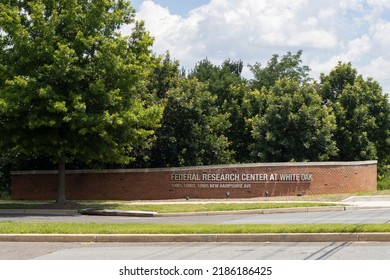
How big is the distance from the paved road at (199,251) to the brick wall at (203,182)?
17325mm

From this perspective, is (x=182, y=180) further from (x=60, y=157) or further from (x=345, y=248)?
(x=345, y=248)

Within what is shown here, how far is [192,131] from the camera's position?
31.3m

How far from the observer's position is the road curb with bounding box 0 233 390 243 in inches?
467

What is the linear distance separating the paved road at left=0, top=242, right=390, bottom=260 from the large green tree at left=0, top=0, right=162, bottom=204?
10.9 m

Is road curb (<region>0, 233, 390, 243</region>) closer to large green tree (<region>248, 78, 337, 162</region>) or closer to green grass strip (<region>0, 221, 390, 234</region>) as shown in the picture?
green grass strip (<region>0, 221, 390, 234</region>)

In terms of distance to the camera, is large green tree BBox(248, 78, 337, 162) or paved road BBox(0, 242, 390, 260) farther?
large green tree BBox(248, 78, 337, 162)

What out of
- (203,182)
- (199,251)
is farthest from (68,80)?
(199,251)

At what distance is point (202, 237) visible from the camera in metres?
12.5

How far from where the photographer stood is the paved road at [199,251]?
10.2m

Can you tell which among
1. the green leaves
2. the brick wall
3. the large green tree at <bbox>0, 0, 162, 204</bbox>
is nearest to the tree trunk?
the large green tree at <bbox>0, 0, 162, 204</bbox>

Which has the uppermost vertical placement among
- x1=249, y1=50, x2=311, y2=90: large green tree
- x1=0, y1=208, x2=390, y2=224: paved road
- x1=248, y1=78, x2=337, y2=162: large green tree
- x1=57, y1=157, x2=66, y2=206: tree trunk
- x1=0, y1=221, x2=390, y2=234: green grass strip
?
x1=249, y1=50, x2=311, y2=90: large green tree

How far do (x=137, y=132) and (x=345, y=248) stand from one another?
1558 cm

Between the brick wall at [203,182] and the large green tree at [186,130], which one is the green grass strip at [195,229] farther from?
the large green tree at [186,130]

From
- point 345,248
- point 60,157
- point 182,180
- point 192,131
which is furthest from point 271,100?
point 345,248
